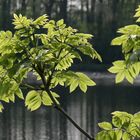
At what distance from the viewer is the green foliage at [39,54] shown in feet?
4.24

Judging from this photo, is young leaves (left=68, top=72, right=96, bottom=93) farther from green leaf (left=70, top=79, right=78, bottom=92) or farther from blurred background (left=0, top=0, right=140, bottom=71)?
blurred background (left=0, top=0, right=140, bottom=71)

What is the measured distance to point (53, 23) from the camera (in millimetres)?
1422

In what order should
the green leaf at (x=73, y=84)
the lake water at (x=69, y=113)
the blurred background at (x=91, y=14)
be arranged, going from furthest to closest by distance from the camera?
the blurred background at (x=91, y=14)
the lake water at (x=69, y=113)
the green leaf at (x=73, y=84)

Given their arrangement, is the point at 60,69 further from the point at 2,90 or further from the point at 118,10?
the point at 118,10

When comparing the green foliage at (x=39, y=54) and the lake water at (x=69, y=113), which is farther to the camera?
the lake water at (x=69, y=113)

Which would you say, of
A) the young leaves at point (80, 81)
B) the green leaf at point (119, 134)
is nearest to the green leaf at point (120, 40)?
the young leaves at point (80, 81)

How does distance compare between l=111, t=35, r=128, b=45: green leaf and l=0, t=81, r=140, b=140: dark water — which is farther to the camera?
l=0, t=81, r=140, b=140: dark water

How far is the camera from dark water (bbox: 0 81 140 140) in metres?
18.0

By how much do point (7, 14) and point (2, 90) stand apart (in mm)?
47666

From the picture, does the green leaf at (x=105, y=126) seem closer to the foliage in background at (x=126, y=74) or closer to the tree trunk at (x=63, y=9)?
the foliage in background at (x=126, y=74)

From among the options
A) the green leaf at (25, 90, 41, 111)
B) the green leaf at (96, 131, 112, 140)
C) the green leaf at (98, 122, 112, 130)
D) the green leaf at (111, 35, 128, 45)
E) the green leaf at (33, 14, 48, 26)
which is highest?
the green leaf at (33, 14, 48, 26)

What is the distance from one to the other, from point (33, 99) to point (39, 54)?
0.18 metres

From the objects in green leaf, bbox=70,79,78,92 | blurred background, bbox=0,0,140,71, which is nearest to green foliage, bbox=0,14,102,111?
green leaf, bbox=70,79,78,92

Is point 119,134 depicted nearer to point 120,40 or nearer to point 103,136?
point 103,136
